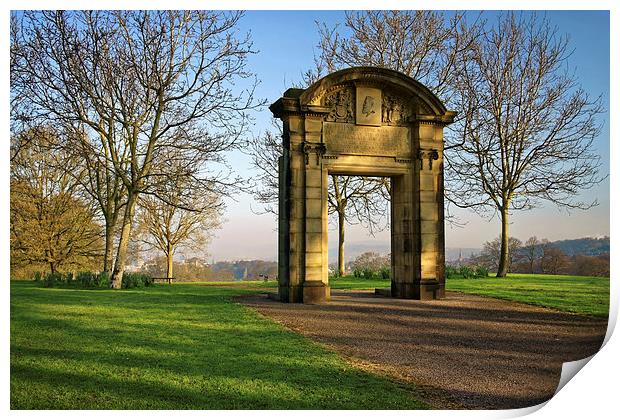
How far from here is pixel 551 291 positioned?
16016mm

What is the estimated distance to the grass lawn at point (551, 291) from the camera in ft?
41.7

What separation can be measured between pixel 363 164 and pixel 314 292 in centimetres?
333

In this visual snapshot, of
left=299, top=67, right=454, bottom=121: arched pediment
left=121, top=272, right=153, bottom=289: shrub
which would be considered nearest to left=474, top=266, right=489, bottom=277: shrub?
left=299, top=67, right=454, bottom=121: arched pediment

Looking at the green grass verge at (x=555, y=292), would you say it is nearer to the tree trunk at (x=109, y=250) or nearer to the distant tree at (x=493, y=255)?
the distant tree at (x=493, y=255)

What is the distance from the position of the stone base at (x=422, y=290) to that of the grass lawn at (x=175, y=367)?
5166 millimetres

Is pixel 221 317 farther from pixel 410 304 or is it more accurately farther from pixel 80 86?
pixel 80 86

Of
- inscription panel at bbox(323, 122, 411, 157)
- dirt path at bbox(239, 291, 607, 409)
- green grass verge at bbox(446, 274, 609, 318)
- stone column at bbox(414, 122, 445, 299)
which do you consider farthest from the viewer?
stone column at bbox(414, 122, 445, 299)

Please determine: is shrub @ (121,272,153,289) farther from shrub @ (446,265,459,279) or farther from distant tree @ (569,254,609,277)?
distant tree @ (569,254,609,277)

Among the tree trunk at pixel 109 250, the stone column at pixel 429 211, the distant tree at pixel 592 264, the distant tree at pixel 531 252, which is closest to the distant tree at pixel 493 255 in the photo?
the distant tree at pixel 531 252

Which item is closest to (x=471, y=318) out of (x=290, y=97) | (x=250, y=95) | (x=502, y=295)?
(x=502, y=295)

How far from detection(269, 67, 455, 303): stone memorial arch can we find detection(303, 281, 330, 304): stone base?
2 centimetres

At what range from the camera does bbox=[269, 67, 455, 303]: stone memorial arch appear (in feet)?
44.6

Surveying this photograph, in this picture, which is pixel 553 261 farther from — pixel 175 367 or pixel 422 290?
pixel 175 367

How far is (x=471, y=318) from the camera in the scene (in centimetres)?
1115
